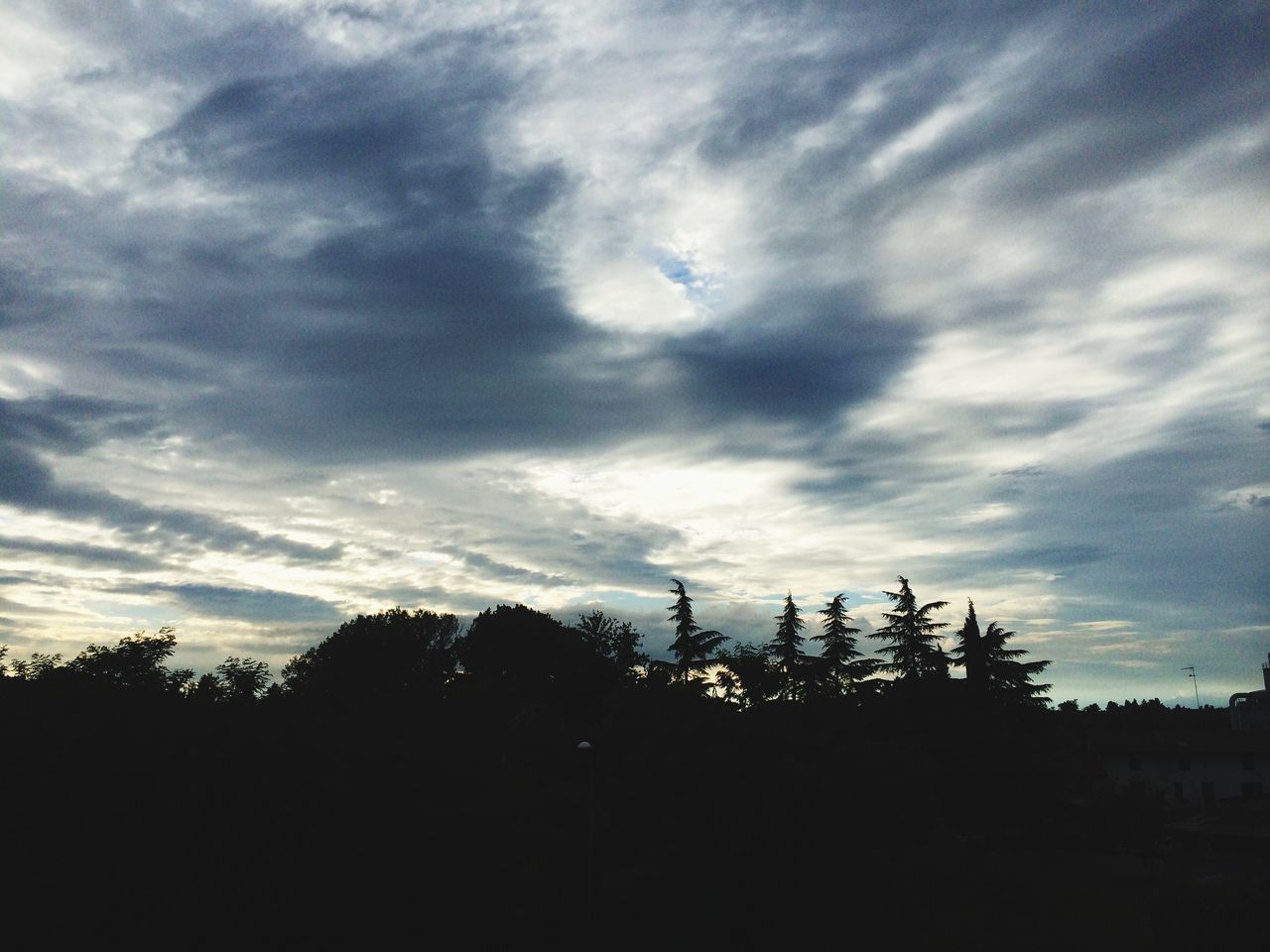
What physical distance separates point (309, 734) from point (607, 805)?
12890mm

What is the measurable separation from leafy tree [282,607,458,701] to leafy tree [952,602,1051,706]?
48.5 m

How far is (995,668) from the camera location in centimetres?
5197

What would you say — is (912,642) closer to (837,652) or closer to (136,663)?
(837,652)

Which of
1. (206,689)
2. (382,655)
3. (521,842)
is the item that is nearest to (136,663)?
(206,689)

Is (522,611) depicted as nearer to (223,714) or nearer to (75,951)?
(223,714)

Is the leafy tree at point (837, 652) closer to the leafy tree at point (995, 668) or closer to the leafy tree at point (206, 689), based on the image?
the leafy tree at point (995, 668)

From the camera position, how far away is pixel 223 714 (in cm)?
3086

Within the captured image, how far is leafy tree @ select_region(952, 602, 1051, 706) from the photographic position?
5162cm

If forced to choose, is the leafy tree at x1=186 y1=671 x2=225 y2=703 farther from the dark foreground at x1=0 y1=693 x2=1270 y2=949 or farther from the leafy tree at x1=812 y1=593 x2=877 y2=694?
the leafy tree at x1=812 y1=593 x2=877 y2=694

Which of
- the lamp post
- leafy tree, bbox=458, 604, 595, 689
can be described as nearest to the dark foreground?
the lamp post

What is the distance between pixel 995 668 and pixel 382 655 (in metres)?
59.6

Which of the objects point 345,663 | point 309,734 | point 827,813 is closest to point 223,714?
point 309,734

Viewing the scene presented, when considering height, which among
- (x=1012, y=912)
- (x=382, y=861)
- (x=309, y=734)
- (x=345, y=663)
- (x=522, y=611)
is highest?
(x=522, y=611)

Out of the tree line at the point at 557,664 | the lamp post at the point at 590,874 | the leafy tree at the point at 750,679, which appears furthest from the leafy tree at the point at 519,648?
the lamp post at the point at 590,874
